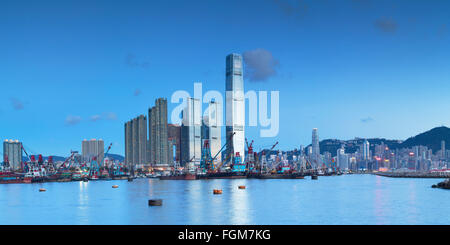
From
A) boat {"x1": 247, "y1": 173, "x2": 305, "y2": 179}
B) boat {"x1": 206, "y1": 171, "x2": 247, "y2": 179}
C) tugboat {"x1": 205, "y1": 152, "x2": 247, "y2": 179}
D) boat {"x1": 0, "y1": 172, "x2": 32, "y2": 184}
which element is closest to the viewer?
boat {"x1": 0, "y1": 172, "x2": 32, "y2": 184}

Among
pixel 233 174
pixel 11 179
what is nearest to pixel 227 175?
pixel 233 174

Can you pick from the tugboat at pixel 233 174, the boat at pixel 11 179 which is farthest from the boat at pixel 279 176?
the boat at pixel 11 179

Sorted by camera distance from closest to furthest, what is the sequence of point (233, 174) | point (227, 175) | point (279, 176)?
point (279, 176) → point (233, 174) → point (227, 175)

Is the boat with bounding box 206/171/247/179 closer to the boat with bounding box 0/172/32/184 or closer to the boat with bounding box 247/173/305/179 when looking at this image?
the boat with bounding box 247/173/305/179

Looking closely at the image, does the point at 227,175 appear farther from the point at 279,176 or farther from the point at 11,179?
the point at 11,179

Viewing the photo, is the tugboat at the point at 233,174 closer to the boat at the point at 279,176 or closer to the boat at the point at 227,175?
the boat at the point at 227,175

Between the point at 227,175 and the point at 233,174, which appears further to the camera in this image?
the point at 227,175

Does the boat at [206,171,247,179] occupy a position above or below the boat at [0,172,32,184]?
below

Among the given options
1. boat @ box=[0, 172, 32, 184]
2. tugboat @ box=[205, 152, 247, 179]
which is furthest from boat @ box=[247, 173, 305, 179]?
boat @ box=[0, 172, 32, 184]

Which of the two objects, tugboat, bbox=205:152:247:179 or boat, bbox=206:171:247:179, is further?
tugboat, bbox=205:152:247:179

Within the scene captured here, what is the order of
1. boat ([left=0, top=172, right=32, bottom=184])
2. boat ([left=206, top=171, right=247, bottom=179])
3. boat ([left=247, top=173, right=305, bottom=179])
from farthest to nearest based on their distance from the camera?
boat ([left=206, top=171, right=247, bottom=179]), boat ([left=247, top=173, right=305, bottom=179]), boat ([left=0, top=172, right=32, bottom=184])
